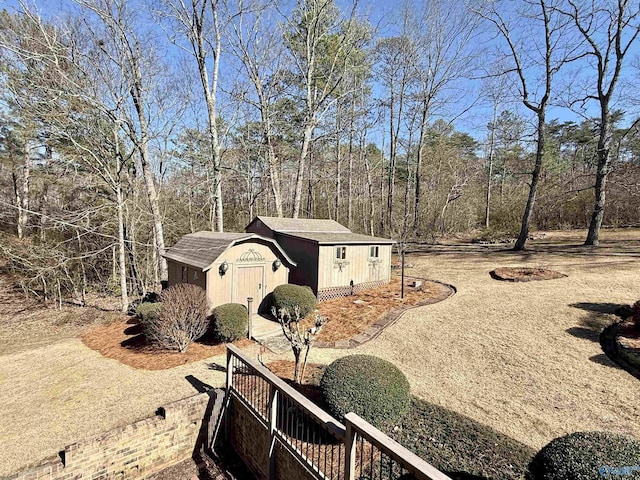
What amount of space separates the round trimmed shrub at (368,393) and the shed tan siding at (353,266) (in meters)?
7.00

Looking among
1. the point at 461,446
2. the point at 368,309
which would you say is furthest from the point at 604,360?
the point at 368,309

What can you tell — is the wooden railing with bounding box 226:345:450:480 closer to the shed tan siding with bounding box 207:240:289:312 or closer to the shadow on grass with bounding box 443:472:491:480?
the shadow on grass with bounding box 443:472:491:480

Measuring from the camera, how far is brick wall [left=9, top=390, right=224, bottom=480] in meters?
4.32

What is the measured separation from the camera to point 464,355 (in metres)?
7.13

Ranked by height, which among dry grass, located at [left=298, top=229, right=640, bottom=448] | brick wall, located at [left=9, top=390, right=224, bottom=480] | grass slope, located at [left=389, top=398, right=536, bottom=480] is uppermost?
dry grass, located at [left=298, top=229, right=640, bottom=448]

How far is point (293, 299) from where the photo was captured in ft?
33.1

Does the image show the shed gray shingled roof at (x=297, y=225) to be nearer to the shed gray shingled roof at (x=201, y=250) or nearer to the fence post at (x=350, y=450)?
the shed gray shingled roof at (x=201, y=250)

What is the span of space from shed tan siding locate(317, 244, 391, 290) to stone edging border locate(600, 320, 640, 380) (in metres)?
7.54

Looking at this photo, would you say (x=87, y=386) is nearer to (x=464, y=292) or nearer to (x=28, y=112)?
(x=28, y=112)

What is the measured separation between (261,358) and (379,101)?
20939 mm

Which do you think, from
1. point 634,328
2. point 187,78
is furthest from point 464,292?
point 187,78

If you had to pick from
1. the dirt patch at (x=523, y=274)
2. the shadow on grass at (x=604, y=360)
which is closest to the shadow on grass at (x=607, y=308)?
the shadow on grass at (x=604, y=360)

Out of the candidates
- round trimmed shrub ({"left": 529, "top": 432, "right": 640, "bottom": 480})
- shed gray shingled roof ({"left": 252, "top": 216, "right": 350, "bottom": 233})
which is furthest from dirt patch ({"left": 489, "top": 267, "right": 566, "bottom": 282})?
round trimmed shrub ({"left": 529, "top": 432, "right": 640, "bottom": 480})

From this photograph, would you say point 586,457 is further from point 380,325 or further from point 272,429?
point 380,325
